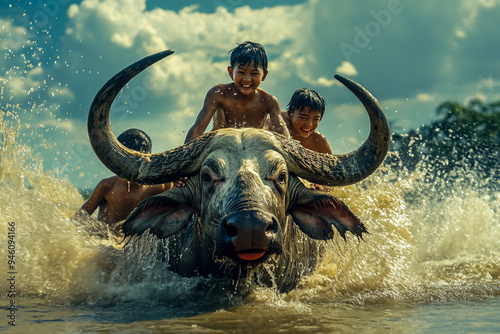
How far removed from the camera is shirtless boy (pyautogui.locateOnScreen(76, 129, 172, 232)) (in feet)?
20.7

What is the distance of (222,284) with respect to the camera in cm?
414

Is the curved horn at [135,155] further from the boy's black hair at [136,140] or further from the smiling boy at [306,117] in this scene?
the smiling boy at [306,117]

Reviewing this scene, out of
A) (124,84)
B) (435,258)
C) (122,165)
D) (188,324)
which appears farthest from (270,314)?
(435,258)

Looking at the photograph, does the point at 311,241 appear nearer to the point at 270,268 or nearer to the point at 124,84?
the point at 270,268

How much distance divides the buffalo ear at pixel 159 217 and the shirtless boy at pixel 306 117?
282cm

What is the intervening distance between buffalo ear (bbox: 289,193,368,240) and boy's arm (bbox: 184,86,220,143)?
166cm

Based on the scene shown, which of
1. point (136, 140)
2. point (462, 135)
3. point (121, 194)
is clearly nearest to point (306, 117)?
point (136, 140)

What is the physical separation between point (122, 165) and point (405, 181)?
17.4ft

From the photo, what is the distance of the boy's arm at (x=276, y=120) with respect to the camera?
18.2 feet

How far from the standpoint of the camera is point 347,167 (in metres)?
4.34

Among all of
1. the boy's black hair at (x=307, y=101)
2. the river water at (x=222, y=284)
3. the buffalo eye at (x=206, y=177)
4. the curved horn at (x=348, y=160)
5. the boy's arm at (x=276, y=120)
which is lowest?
the river water at (x=222, y=284)

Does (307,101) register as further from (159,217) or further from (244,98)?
(159,217)

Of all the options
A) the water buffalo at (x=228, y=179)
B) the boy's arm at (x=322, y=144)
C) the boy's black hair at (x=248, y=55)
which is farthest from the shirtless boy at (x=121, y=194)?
the boy's arm at (x=322, y=144)

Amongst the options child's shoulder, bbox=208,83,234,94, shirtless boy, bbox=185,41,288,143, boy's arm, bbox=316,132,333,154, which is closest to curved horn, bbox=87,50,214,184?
shirtless boy, bbox=185,41,288,143
